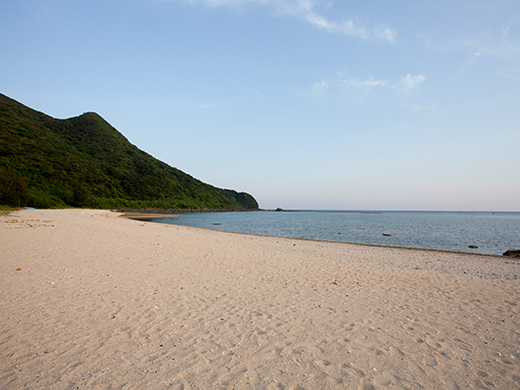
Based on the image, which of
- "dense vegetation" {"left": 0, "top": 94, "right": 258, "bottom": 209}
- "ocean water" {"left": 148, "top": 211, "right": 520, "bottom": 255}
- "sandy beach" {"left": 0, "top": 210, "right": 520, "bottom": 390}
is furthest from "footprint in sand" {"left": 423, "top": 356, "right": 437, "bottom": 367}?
"dense vegetation" {"left": 0, "top": 94, "right": 258, "bottom": 209}

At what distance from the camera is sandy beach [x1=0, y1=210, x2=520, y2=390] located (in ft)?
12.5

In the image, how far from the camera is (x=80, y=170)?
88062 mm

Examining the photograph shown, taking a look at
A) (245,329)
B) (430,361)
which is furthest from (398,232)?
(245,329)

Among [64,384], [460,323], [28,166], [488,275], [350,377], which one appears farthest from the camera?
[28,166]

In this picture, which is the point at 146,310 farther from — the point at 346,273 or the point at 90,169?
the point at 90,169

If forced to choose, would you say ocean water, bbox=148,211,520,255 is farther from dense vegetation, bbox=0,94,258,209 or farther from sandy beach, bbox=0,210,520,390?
dense vegetation, bbox=0,94,258,209

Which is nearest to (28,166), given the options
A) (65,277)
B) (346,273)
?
(65,277)

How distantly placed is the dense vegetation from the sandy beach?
51.4 m

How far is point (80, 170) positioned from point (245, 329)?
333 ft

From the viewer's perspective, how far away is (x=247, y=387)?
11.7 feet

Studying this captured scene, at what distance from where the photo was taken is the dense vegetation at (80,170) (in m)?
68.4

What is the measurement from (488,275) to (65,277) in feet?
54.5

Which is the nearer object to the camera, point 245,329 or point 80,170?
point 245,329

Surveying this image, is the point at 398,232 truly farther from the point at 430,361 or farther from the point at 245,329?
the point at 245,329
